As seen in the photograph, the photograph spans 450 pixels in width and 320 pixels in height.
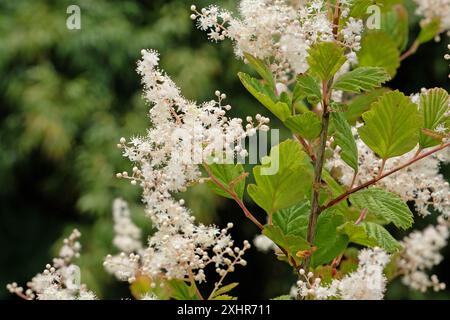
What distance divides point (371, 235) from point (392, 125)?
0.12 meters

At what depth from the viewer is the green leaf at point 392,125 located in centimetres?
60

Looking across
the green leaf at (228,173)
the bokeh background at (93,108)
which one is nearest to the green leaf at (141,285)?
the green leaf at (228,173)

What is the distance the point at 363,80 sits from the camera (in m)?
0.63

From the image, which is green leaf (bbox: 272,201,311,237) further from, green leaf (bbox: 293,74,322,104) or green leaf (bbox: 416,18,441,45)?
green leaf (bbox: 416,18,441,45)

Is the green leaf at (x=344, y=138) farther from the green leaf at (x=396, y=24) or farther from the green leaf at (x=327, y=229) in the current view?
the green leaf at (x=396, y=24)

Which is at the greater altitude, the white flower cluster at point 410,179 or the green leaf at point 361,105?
the green leaf at point 361,105

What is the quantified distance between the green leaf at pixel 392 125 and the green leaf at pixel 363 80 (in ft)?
0.08

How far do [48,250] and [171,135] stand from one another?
2.62 meters

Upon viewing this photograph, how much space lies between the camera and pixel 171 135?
61cm

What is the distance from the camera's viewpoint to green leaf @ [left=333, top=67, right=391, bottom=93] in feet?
2.06

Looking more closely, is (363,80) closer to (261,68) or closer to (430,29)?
(261,68)

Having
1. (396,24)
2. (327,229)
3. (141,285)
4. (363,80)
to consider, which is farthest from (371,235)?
(396,24)
